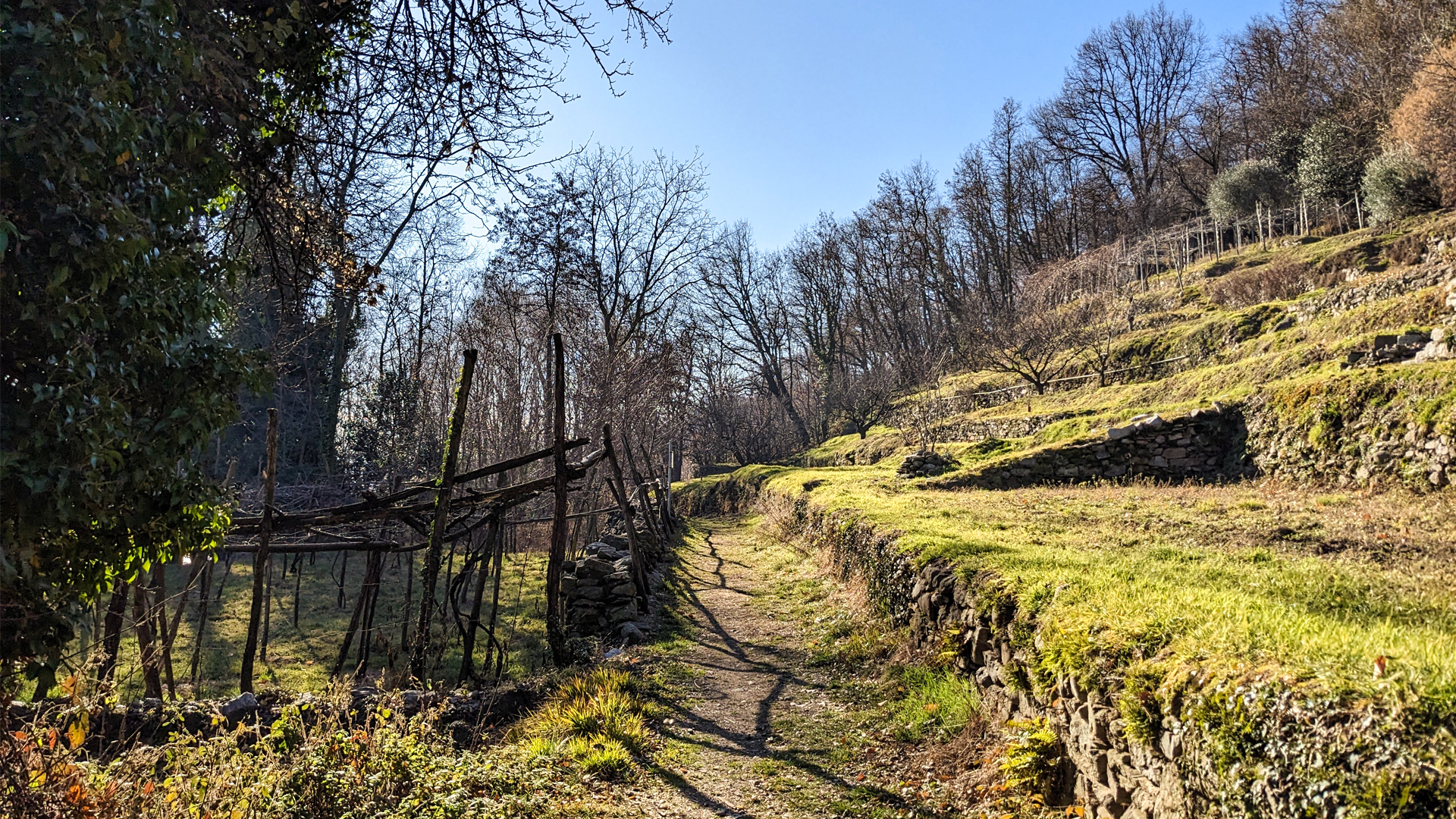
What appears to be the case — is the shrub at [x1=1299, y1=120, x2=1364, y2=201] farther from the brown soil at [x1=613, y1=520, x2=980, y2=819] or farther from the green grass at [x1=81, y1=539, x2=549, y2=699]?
the green grass at [x1=81, y1=539, x2=549, y2=699]

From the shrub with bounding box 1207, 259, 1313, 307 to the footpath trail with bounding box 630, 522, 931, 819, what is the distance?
763 inches

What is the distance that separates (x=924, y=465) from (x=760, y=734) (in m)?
11.2

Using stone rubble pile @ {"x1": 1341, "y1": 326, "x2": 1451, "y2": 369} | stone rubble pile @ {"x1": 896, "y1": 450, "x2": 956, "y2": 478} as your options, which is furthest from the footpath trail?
stone rubble pile @ {"x1": 1341, "y1": 326, "x2": 1451, "y2": 369}

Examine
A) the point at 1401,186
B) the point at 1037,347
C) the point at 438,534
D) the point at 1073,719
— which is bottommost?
the point at 1073,719

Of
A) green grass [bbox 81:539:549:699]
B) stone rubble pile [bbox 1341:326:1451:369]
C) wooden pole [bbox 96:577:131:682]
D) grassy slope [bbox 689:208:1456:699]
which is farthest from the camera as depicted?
green grass [bbox 81:539:549:699]

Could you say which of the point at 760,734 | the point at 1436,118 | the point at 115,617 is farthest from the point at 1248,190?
the point at 115,617

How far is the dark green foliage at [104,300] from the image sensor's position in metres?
2.50

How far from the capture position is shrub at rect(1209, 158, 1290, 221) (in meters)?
29.5

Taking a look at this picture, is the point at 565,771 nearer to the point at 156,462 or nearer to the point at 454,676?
the point at 156,462

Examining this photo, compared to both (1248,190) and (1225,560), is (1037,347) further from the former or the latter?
(1225,560)

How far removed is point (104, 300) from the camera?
2.81 meters

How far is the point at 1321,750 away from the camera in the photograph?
2.31 meters

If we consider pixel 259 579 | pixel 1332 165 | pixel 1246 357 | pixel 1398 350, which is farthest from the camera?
pixel 1332 165

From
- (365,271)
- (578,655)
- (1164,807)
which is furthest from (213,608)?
(1164,807)
